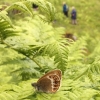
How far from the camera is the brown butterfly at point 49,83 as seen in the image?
2.46m

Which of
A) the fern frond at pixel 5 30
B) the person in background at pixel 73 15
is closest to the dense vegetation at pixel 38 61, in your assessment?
the fern frond at pixel 5 30

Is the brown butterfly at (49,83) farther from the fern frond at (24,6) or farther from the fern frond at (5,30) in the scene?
the fern frond at (5,30)

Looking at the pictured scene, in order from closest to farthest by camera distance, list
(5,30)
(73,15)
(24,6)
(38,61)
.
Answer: (24,6) → (5,30) → (38,61) → (73,15)

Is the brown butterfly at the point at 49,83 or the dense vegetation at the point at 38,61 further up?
the dense vegetation at the point at 38,61

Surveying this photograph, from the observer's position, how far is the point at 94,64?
278 cm

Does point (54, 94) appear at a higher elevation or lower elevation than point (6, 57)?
lower

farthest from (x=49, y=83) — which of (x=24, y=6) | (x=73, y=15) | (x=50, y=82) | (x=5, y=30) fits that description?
(x=73, y=15)

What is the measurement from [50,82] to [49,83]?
0.02 m

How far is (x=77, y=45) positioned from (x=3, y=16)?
2147mm

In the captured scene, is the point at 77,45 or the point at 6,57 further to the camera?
the point at 77,45

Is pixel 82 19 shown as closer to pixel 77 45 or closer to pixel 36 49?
pixel 77 45

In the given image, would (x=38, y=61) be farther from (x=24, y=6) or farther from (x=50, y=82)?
(x=24, y=6)

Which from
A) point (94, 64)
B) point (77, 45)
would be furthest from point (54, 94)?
point (77, 45)

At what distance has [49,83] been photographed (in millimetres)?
2543
